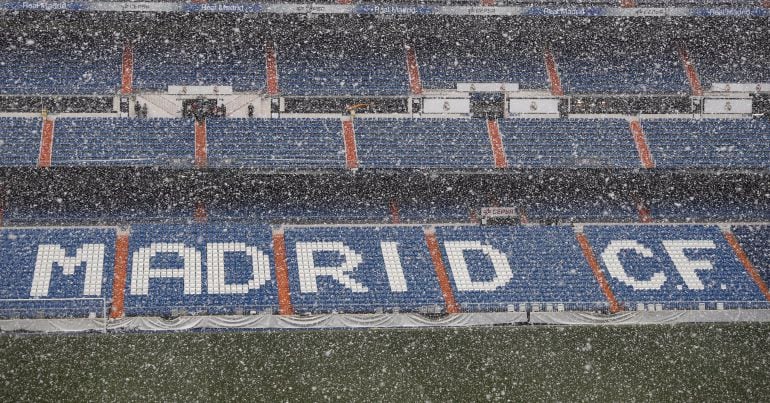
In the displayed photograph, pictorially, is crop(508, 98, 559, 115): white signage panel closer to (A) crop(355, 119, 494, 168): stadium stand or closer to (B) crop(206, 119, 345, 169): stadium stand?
(A) crop(355, 119, 494, 168): stadium stand

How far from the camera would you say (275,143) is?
83.1 feet

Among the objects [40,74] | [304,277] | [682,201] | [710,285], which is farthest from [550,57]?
[40,74]

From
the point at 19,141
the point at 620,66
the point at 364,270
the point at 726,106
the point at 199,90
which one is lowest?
the point at 364,270

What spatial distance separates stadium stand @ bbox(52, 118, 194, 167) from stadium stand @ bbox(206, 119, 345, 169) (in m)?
0.80

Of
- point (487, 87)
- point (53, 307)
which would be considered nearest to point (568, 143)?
point (487, 87)

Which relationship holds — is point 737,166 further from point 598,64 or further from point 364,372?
point 364,372

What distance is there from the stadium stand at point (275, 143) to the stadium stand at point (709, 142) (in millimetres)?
9067

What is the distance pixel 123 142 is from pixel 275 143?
398 centimetres

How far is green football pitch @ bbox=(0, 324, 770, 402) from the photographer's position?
19.1m

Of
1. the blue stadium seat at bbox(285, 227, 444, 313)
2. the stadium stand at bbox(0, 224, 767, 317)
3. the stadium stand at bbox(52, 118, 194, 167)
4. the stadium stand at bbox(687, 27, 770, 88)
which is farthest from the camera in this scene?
the stadium stand at bbox(687, 27, 770, 88)

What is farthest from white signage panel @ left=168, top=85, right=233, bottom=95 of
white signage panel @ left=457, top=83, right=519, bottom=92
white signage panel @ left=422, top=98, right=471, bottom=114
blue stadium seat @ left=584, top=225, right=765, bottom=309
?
A: blue stadium seat @ left=584, top=225, right=765, bottom=309

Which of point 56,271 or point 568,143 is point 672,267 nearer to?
point 568,143

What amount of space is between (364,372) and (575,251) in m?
7.70

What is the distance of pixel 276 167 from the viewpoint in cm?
2466
